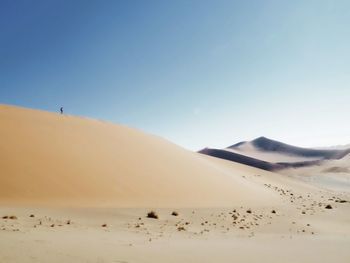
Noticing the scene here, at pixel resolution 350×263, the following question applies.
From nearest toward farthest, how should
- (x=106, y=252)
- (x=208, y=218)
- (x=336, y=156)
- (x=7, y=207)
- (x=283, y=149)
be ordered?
(x=106, y=252) → (x=7, y=207) → (x=208, y=218) → (x=336, y=156) → (x=283, y=149)

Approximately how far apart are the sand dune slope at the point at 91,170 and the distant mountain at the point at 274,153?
70706 millimetres

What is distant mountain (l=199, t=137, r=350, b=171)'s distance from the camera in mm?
101562

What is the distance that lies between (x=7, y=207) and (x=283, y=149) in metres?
126

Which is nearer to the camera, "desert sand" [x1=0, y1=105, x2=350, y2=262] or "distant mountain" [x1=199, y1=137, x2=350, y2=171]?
"desert sand" [x1=0, y1=105, x2=350, y2=262]

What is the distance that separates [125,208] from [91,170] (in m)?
5.53

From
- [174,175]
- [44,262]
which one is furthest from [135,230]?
[174,175]

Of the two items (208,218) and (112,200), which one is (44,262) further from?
(112,200)

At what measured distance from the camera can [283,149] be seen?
423 feet

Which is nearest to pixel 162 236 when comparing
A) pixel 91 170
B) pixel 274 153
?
pixel 91 170

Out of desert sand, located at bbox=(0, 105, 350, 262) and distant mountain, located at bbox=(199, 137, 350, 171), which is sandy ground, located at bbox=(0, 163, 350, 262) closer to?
desert sand, located at bbox=(0, 105, 350, 262)

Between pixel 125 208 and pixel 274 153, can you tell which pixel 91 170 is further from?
pixel 274 153

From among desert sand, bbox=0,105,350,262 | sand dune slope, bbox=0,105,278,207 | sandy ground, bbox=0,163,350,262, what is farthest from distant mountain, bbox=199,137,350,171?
sandy ground, bbox=0,163,350,262

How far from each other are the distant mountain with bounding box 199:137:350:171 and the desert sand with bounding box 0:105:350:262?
72.8 m

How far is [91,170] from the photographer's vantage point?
736 inches
